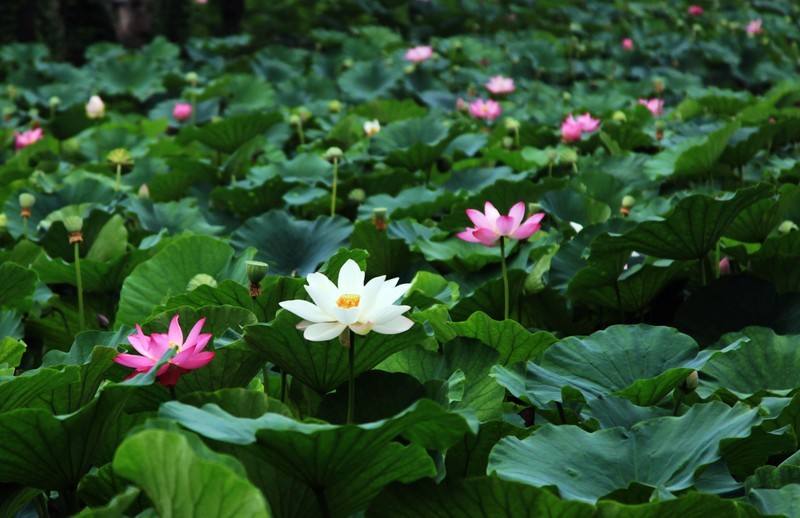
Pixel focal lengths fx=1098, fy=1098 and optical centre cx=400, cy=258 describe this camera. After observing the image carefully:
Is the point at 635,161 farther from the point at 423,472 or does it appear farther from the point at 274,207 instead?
the point at 423,472

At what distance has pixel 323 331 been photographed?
1119 mm

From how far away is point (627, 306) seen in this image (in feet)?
5.97

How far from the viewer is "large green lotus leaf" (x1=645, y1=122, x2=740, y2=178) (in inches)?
96.9

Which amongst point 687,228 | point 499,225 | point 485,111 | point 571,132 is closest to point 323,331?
point 499,225

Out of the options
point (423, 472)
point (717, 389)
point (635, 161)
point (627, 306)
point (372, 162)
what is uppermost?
point (423, 472)

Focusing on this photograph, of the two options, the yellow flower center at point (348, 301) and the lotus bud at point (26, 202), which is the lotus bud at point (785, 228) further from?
the lotus bud at point (26, 202)

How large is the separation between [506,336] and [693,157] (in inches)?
50.3

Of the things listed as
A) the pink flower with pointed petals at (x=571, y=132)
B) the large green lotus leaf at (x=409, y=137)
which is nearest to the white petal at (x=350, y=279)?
the large green lotus leaf at (x=409, y=137)

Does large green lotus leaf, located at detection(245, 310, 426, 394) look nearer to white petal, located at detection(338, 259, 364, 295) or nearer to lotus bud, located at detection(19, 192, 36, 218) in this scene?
white petal, located at detection(338, 259, 364, 295)

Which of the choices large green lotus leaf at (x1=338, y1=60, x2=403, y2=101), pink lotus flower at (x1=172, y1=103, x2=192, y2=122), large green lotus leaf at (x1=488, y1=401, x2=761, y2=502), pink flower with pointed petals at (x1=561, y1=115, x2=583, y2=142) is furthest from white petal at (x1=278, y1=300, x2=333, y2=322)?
large green lotus leaf at (x1=338, y1=60, x2=403, y2=101)

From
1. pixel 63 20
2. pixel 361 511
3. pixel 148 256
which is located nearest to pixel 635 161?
pixel 148 256

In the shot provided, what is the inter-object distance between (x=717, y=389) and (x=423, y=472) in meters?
0.48

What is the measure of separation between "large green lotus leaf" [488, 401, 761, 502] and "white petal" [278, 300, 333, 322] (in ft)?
0.72

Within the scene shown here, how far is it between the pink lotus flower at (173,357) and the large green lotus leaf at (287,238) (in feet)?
2.97
